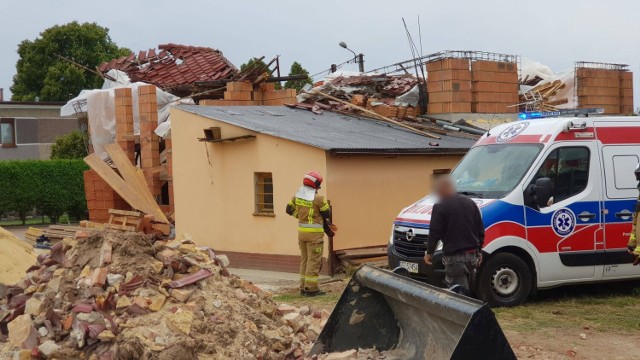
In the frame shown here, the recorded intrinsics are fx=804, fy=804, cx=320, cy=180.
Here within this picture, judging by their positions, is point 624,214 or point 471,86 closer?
point 624,214

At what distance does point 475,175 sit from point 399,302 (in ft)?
14.4

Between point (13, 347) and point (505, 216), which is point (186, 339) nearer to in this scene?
point (13, 347)

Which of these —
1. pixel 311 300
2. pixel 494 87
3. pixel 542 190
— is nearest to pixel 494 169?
pixel 542 190

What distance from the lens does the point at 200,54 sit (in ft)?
84.3

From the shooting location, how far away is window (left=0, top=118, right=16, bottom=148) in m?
40.8

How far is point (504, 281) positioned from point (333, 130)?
24.6ft

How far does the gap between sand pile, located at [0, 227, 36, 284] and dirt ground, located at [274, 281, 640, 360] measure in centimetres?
425

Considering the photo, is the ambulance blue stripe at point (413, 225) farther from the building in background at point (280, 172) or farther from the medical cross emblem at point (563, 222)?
the building in background at point (280, 172)

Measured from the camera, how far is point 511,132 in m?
11.6

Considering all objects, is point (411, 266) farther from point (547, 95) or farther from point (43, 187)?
point (43, 187)

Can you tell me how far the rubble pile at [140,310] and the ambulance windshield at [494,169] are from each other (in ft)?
9.74

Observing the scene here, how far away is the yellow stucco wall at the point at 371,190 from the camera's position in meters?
15.4

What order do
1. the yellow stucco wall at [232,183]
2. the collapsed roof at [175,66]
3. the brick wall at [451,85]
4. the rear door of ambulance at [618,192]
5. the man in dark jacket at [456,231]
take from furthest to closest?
the collapsed roof at [175,66] < the brick wall at [451,85] < the yellow stucco wall at [232,183] < the rear door of ambulance at [618,192] < the man in dark jacket at [456,231]

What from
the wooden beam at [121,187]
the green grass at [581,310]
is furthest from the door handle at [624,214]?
the wooden beam at [121,187]
